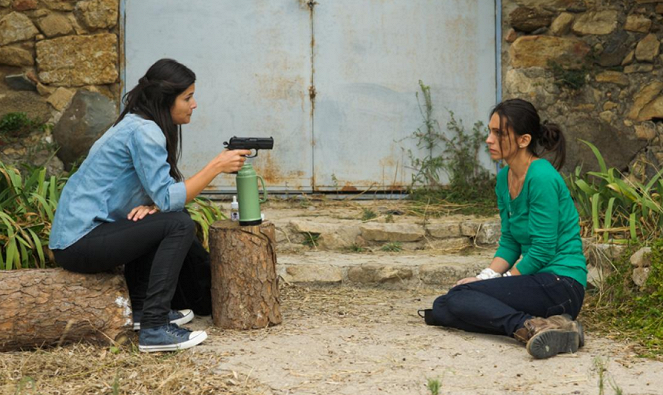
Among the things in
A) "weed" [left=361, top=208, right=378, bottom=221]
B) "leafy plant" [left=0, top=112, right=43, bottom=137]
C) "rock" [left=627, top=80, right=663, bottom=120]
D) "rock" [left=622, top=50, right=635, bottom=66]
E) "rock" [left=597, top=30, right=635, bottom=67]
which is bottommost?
"weed" [left=361, top=208, right=378, bottom=221]

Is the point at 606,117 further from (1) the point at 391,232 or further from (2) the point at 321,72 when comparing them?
(2) the point at 321,72

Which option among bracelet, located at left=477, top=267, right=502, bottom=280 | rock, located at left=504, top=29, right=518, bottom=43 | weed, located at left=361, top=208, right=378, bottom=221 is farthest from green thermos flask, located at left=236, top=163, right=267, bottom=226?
rock, located at left=504, top=29, right=518, bottom=43

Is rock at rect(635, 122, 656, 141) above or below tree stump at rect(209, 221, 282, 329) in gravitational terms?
above

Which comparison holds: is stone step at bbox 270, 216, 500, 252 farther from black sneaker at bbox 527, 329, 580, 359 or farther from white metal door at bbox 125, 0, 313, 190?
black sneaker at bbox 527, 329, 580, 359

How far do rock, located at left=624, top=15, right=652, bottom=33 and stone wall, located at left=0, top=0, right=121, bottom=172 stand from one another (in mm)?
4005

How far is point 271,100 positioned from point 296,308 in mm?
2319

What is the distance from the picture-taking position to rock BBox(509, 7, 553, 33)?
661cm

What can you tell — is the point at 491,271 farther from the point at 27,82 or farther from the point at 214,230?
the point at 27,82

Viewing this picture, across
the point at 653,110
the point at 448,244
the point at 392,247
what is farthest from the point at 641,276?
the point at 653,110

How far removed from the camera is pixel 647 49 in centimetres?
663

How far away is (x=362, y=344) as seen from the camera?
3.97 m

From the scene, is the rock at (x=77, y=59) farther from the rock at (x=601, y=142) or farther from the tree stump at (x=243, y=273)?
the rock at (x=601, y=142)

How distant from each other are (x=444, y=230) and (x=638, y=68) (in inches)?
88.2

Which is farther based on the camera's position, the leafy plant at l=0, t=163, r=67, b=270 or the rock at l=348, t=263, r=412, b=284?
the rock at l=348, t=263, r=412, b=284
